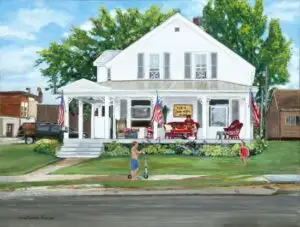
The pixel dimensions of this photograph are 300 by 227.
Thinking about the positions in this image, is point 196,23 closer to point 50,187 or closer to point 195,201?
point 50,187

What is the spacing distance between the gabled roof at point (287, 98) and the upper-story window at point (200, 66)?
2379 cm

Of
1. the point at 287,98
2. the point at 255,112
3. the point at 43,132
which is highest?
the point at 287,98

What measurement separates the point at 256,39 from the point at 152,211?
152ft

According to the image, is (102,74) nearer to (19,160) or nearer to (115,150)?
(115,150)

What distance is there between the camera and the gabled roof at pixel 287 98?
216 feet

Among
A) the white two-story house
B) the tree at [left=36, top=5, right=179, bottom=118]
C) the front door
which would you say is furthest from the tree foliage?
the front door

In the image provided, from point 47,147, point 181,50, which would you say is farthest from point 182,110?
point 47,147

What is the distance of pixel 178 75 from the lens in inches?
1726

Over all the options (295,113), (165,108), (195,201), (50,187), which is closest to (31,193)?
(50,187)

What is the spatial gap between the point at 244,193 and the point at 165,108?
21.2 meters

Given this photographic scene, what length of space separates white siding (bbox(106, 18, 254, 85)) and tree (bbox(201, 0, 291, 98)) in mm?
16124

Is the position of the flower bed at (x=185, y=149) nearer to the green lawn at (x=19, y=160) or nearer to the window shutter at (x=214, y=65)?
the green lawn at (x=19, y=160)

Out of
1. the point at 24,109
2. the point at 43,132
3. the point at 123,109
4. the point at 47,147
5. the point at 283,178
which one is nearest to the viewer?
the point at 283,178

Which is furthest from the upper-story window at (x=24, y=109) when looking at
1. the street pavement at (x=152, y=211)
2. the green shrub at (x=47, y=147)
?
the street pavement at (x=152, y=211)
